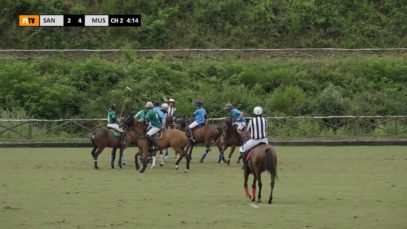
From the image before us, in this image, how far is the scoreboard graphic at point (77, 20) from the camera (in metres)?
56.8

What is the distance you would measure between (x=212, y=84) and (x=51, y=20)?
12605mm

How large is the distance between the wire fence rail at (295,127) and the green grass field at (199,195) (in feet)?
33.1

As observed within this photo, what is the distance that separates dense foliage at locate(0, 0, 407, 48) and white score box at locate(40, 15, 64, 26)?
3.05 feet

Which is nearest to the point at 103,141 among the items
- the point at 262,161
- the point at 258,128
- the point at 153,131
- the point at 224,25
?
the point at 153,131

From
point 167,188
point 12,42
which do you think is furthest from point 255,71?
point 167,188

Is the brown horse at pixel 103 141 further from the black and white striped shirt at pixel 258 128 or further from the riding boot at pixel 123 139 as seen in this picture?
the black and white striped shirt at pixel 258 128

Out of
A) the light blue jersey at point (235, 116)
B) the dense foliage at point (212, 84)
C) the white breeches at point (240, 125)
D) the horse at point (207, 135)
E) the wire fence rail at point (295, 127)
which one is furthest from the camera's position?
the dense foliage at point (212, 84)

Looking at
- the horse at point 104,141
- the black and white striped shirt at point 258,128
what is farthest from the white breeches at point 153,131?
the black and white striped shirt at point 258,128

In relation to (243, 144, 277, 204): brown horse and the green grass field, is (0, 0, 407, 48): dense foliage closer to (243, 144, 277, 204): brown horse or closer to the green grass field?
the green grass field

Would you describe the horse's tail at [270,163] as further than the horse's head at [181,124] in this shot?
No

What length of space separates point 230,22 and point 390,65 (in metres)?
12.5

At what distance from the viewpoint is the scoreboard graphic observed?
56.8 meters

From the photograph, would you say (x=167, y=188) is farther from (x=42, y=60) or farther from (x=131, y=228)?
(x=42, y=60)

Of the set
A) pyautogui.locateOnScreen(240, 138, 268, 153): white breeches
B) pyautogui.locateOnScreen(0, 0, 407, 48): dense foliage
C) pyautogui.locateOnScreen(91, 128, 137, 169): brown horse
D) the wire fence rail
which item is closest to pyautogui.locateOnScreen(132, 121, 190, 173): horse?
pyautogui.locateOnScreen(91, 128, 137, 169): brown horse
